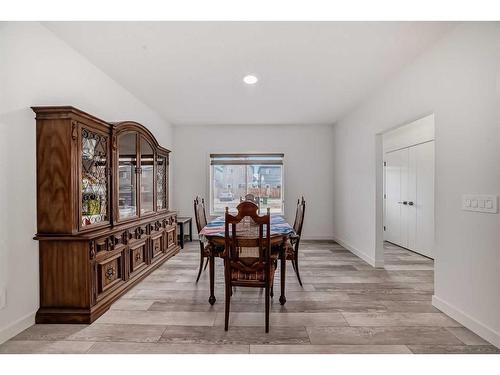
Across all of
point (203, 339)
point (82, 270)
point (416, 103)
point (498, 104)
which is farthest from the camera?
point (416, 103)

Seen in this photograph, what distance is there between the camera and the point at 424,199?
4562mm

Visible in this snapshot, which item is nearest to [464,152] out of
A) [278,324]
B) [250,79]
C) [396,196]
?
[278,324]

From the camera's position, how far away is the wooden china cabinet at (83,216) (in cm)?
225

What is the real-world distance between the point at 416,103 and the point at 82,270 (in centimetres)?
365

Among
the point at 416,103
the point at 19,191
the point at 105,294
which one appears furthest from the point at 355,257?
the point at 19,191

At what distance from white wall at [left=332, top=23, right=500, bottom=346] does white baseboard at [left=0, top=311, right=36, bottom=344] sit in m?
3.58

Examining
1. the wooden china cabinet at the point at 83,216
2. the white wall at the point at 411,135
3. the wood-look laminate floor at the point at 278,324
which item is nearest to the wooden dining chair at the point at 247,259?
the wood-look laminate floor at the point at 278,324

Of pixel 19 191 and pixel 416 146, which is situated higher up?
pixel 416 146

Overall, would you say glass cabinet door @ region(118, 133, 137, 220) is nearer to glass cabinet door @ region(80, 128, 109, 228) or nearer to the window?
glass cabinet door @ region(80, 128, 109, 228)

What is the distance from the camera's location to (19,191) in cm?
211

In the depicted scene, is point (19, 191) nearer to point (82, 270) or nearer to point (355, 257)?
point (82, 270)

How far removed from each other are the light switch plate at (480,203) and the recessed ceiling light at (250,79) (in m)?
2.49

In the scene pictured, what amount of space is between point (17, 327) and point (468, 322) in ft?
11.8

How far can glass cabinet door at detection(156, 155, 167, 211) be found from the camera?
4277mm
